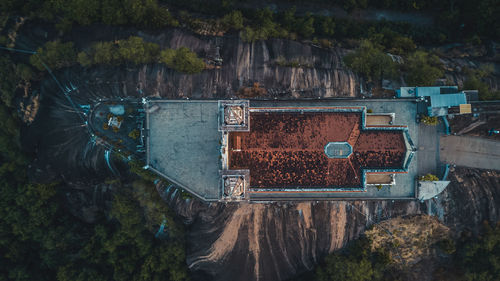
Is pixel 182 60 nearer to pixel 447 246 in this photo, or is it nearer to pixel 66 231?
pixel 66 231

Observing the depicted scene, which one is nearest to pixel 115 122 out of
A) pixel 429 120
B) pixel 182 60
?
pixel 182 60

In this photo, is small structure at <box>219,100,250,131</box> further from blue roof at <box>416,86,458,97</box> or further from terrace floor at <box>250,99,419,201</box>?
blue roof at <box>416,86,458,97</box>

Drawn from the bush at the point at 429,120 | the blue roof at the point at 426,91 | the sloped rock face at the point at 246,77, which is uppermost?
the sloped rock face at the point at 246,77

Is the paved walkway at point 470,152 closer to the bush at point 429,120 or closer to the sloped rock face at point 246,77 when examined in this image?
the bush at point 429,120

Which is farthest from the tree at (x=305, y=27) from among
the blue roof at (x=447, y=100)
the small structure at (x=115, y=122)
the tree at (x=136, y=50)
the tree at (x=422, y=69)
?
the small structure at (x=115, y=122)

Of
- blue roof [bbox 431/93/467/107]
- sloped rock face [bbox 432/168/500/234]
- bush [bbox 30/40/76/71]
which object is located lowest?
sloped rock face [bbox 432/168/500/234]

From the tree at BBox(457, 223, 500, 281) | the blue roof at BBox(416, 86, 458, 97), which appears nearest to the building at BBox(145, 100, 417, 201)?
the blue roof at BBox(416, 86, 458, 97)
